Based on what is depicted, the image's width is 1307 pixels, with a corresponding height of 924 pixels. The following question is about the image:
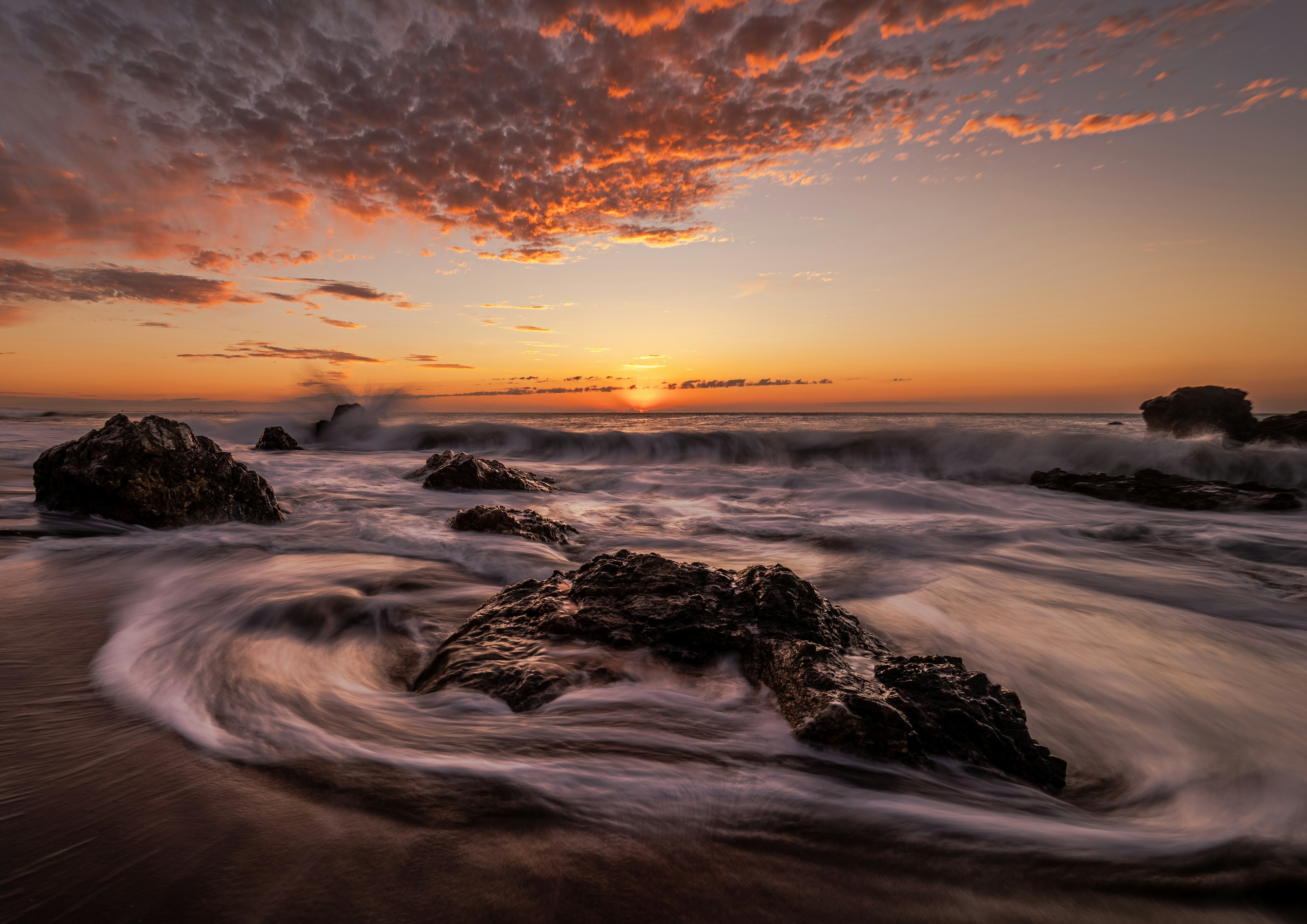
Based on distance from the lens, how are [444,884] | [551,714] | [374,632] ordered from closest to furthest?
[444,884]
[551,714]
[374,632]

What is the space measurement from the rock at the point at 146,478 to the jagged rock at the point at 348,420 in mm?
16867

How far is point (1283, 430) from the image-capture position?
50.1ft

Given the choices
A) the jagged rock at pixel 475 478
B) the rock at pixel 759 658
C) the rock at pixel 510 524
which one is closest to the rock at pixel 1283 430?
the rock at pixel 759 658

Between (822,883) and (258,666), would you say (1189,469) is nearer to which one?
(822,883)

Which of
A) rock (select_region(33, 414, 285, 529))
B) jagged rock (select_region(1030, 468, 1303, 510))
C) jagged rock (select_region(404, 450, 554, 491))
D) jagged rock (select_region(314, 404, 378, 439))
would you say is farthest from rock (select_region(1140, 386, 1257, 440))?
jagged rock (select_region(314, 404, 378, 439))

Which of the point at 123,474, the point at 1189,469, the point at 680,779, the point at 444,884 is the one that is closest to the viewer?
the point at 444,884

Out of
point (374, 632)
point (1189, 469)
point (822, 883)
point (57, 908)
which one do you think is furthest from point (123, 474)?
point (1189, 469)

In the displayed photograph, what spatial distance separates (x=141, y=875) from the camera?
1.28m

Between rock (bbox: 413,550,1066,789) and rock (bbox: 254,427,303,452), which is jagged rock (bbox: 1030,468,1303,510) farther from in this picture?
rock (bbox: 254,427,303,452)

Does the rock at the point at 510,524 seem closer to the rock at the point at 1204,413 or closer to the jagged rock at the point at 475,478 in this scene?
the jagged rock at the point at 475,478

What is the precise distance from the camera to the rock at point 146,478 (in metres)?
5.22

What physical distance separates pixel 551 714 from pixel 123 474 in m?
5.81

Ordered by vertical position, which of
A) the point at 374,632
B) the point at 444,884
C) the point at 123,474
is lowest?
the point at 374,632

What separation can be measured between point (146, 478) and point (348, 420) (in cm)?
1864
